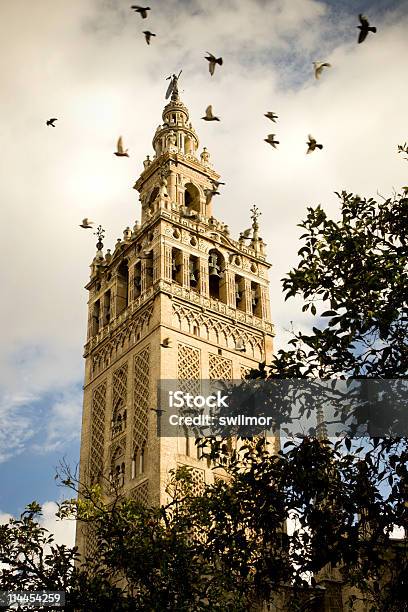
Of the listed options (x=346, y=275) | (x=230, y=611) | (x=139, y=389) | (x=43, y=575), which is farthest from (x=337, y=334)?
(x=139, y=389)

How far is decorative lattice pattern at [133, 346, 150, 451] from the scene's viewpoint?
29.4 metres

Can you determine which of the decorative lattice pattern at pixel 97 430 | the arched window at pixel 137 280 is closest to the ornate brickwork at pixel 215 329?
the arched window at pixel 137 280

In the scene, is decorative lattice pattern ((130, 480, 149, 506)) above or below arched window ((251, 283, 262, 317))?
below

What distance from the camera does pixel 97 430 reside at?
32.4m

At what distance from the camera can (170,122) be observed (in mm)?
41250

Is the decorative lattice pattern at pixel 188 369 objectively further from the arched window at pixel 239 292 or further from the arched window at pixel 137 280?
the arched window at pixel 239 292

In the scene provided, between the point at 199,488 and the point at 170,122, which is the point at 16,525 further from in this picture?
the point at 170,122

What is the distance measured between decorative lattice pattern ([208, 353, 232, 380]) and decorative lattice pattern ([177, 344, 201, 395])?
0.64m

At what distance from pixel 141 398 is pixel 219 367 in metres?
3.44

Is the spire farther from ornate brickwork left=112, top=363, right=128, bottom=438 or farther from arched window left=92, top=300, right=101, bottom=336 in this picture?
ornate brickwork left=112, top=363, right=128, bottom=438

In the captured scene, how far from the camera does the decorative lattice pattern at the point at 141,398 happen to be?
96.3 feet

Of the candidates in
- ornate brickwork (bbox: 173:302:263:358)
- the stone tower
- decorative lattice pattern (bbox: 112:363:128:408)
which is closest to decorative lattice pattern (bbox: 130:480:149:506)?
the stone tower

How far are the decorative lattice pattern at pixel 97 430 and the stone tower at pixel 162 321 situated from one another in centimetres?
5

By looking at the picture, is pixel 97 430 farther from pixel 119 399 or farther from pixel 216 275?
pixel 216 275
